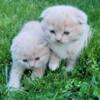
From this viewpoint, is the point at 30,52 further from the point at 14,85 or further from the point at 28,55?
the point at 14,85

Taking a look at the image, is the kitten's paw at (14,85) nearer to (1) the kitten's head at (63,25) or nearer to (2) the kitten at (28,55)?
(2) the kitten at (28,55)

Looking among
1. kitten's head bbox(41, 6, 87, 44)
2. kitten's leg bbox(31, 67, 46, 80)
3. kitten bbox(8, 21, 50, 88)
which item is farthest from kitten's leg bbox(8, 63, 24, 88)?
kitten's head bbox(41, 6, 87, 44)

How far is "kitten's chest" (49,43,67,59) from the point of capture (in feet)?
14.1

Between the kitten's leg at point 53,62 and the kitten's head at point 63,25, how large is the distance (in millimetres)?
206

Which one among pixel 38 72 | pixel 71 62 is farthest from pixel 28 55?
pixel 71 62

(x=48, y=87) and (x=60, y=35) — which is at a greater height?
(x=60, y=35)

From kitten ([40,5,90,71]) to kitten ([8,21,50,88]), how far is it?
0.10m

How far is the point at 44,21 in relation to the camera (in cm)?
423

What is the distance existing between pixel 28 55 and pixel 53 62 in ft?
1.06

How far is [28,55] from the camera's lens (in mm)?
4148

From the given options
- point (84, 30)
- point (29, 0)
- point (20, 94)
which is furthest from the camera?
point (29, 0)

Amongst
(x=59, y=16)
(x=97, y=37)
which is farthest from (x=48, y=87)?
(x=97, y=37)

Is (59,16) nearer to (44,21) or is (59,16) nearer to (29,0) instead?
(44,21)

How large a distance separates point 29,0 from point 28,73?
189 centimetres
